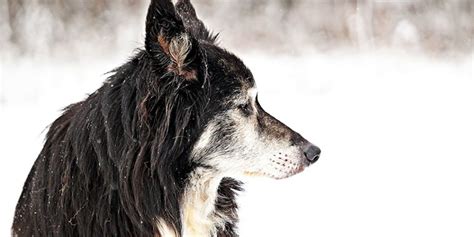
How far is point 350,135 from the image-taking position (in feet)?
30.6

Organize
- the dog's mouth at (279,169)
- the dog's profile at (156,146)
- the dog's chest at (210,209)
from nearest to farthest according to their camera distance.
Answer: the dog's profile at (156,146)
the dog's chest at (210,209)
the dog's mouth at (279,169)

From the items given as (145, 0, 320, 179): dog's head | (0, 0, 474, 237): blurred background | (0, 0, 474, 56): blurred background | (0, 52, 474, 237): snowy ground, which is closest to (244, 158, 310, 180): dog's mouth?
(145, 0, 320, 179): dog's head

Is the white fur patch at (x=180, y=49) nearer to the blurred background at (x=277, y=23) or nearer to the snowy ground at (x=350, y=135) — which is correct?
the snowy ground at (x=350, y=135)

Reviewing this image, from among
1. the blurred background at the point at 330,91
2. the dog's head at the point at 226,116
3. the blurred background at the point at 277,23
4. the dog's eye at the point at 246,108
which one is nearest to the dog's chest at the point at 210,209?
the dog's head at the point at 226,116

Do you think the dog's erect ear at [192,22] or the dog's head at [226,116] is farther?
the dog's erect ear at [192,22]

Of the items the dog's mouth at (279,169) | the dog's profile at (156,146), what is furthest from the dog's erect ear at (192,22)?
the dog's mouth at (279,169)

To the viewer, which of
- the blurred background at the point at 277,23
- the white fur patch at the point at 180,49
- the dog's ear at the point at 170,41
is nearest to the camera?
the dog's ear at the point at 170,41

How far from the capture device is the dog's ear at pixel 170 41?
3146 millimetres

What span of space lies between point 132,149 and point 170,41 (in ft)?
1.77

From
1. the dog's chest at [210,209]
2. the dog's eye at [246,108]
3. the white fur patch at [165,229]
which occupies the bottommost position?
the white fur patch at [165,229]

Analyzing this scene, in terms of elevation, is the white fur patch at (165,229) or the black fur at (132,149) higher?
the black fur at (132,149)

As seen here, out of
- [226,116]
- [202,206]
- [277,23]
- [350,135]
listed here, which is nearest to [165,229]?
[202,206]

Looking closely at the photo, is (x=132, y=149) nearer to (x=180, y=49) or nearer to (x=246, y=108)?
(x=180, y=49)

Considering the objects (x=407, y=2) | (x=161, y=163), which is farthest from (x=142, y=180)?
(x=407, y=2)
